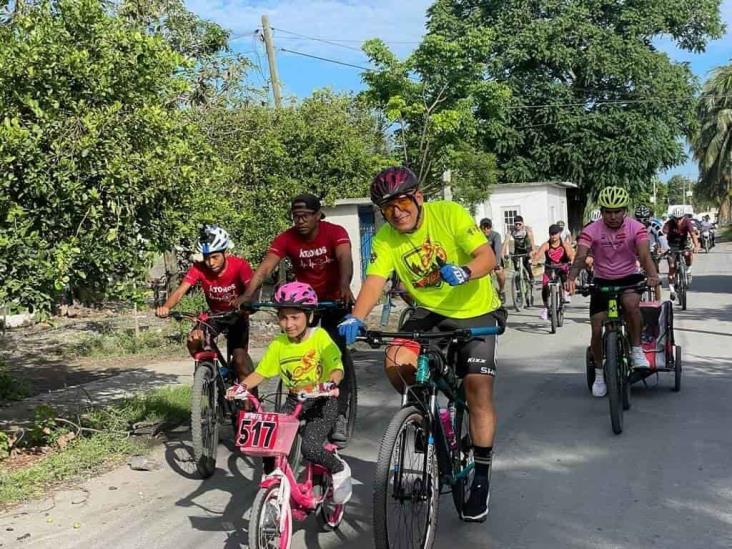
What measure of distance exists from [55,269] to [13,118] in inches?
42.6

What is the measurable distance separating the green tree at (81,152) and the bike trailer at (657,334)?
4.67 meters

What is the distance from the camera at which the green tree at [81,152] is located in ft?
19.1

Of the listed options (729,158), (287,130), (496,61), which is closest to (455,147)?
(287,130)

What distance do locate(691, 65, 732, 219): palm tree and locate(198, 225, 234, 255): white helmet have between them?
53.1 m

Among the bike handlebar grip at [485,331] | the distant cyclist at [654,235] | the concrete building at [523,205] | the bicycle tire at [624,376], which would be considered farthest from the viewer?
the concrete building at [523,205]

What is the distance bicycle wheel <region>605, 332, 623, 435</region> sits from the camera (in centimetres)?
679

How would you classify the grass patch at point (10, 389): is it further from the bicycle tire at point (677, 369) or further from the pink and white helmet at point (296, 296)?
the bicycle tire at point (677, 369)

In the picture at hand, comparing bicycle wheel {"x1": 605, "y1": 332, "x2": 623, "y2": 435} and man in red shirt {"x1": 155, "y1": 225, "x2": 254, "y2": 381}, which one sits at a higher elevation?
man in red shirt {"x1": 155, "y1": 225, "x2": 254, "y2": 381}

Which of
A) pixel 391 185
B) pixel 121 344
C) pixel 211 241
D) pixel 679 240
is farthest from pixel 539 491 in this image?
pixel 679 240

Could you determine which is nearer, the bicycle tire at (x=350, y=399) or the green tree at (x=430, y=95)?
the bicycle tire at (x=350, y=399)

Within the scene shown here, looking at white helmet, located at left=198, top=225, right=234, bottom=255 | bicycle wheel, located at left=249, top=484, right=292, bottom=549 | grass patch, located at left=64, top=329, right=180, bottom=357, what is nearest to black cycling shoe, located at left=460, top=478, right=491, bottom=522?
bicycle wheel, located at left=249, top=484, right=292, bottom=549

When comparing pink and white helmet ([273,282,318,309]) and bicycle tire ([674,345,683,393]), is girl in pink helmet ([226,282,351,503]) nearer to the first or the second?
pink and white helmet ([273,282,318,309])

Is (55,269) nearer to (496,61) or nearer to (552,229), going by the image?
(552,229)

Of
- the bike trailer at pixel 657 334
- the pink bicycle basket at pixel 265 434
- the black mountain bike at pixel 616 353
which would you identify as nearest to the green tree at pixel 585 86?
the bike trailer at pixel 657 334
